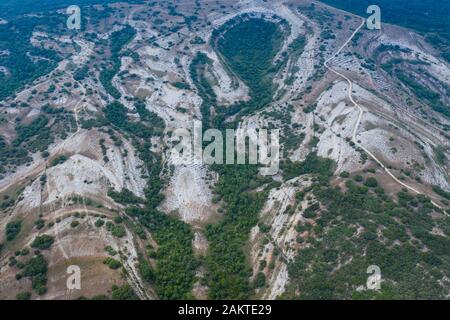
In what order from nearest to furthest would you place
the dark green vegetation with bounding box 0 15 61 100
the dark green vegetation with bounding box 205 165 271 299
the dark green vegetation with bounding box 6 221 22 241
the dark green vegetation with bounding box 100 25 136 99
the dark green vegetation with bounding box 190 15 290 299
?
the dark green vegetation with bounding box 205 165 271 299 < the dark green vegetation with bounding box 190 15 290 299 < the dark green vegetation with bounding box 6 221 22 241 < the dark green vegetation with bounding box 100 25 136 99 < the dark green vegetation with bounding box 0 15 61 100

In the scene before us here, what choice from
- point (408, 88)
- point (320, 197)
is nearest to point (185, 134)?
point (320, 197)

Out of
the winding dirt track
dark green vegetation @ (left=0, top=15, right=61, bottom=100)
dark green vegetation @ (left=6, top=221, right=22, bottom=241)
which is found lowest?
dark green vegetation @ (left=0, top=15, right=61, bottom=100)

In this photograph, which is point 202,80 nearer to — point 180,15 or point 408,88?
point 180,15

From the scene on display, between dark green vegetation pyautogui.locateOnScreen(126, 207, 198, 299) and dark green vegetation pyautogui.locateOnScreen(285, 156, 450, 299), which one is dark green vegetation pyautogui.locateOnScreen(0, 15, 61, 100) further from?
dark green vegetation pyautogui.locateOnScreen(285, 156, 450, 299)

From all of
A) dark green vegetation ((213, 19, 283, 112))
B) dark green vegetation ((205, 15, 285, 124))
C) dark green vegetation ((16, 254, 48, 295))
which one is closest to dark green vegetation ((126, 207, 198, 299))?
dark green vegetation ((16, 254, 48, 295))

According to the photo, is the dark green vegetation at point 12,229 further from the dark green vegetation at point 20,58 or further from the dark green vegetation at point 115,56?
the dark green vegetation at point 20,58
